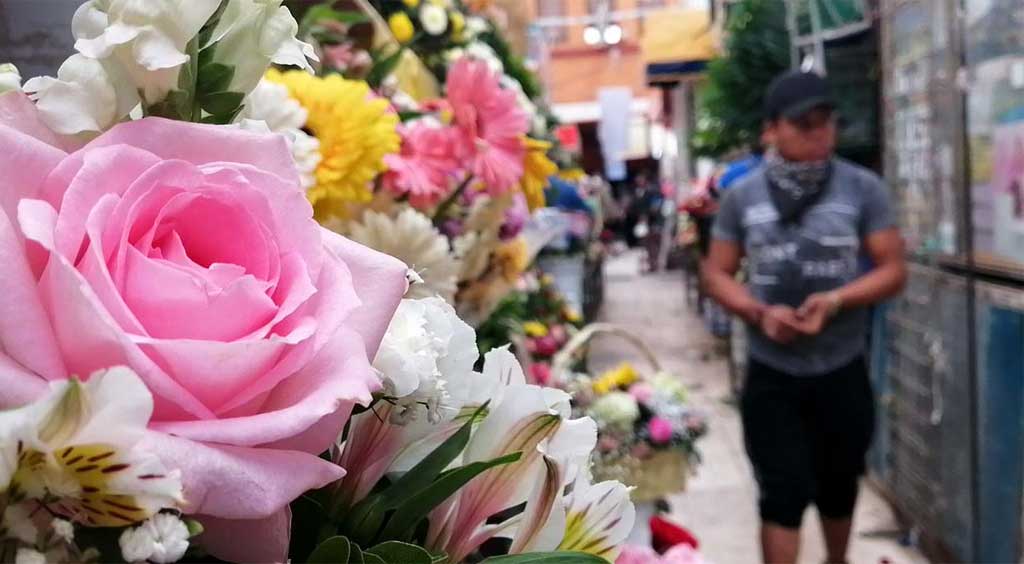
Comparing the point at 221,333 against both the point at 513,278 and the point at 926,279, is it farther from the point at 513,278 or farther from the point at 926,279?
the point at 926,279

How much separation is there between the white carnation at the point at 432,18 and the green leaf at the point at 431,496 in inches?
67.0

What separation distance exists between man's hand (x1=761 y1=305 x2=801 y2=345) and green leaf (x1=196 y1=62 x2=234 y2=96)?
2.23 m

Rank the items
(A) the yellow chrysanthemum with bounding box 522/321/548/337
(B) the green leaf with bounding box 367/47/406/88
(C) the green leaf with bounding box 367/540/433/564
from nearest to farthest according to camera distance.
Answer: (C) the green leaf with bounding box 367/540/433/564
(B) the green leaf with bounding box 367/47/406/88
(A) the yellow chrysanthemum with bounding box 522/321/548/337

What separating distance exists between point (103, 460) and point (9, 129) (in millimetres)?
141

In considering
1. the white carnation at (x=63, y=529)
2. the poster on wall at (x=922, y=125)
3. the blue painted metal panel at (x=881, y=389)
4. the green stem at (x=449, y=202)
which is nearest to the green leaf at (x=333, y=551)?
the white carnation at (x=63, y=529)

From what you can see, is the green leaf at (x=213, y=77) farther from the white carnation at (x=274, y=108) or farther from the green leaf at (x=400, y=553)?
the green leaf at (x=400, y=553)

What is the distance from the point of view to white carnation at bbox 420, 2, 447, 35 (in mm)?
2031

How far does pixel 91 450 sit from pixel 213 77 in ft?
0.67

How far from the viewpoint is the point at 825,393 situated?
2.57 m

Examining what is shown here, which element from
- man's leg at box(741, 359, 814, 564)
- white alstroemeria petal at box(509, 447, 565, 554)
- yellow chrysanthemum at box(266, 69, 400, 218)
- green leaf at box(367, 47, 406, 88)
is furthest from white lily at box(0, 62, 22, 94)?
man's leg at box(741, 359, 814, 564)

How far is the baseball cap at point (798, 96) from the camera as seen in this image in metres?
2.55

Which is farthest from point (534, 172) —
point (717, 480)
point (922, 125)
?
point (717, 480)

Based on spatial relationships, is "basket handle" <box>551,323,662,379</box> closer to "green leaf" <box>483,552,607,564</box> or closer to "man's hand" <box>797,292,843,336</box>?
"man's hand" <box>797,292,843,336</box>

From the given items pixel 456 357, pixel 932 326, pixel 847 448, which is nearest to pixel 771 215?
pixel 847 448
